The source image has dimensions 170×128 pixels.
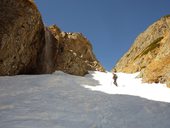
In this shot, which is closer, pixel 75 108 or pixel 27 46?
pixel 75 108

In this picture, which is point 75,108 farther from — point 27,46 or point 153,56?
point 153,56

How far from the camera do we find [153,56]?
220ft

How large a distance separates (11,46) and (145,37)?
80.5 meters

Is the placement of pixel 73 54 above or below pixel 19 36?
above

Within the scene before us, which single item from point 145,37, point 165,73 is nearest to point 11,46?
point 165,73

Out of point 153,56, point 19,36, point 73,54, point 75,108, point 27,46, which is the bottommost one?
point 75,108

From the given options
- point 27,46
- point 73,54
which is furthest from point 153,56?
point 27,46

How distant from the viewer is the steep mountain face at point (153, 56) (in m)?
36.4

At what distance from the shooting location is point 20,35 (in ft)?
126

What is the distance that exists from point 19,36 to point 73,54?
18447 mm

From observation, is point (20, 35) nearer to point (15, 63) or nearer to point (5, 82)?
point (15, 63)

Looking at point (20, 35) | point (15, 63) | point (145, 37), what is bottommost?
point (15, 63)

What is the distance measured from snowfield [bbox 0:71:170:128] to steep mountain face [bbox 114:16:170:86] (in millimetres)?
7811

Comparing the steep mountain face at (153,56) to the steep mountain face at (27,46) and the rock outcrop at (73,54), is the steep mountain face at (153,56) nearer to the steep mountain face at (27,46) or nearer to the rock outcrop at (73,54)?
the rock outcrop at (73,54)
